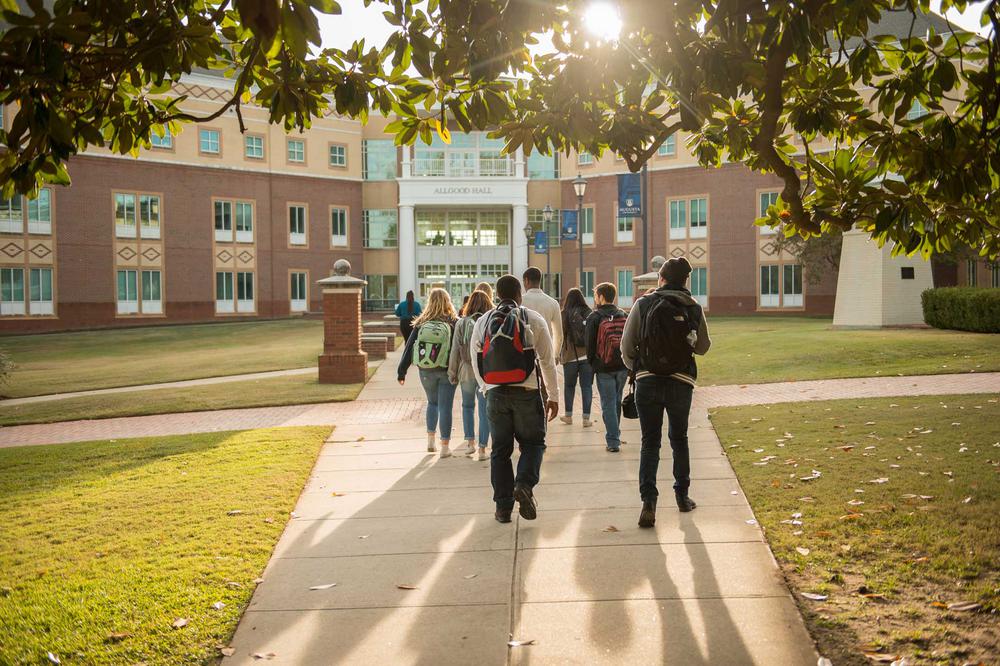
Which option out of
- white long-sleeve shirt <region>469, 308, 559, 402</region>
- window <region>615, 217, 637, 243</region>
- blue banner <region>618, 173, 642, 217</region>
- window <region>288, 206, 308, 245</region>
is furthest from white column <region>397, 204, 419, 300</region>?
white long-sleeve shirt <region>469, 308, 559, 402</region>

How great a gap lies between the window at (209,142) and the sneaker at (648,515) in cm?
Answer: 4246

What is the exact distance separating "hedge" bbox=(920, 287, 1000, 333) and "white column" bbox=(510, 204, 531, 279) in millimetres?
26994

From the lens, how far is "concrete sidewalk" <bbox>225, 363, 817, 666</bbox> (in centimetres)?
414

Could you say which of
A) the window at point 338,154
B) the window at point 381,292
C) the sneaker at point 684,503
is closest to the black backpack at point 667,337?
the sneaker at point 684,503

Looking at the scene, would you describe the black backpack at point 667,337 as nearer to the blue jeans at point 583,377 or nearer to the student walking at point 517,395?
the student walking at point 517,395

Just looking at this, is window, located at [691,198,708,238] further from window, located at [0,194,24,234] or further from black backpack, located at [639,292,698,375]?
black backpack, located at [639,292,698,375]

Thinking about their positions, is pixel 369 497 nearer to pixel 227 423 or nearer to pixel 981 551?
pixel 981 551

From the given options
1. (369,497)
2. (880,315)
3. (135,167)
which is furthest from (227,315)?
(369,497)

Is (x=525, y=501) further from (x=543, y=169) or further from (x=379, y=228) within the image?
(x=543, y=169)

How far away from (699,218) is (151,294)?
28407mm

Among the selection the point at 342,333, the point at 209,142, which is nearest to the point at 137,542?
the point at 342,333

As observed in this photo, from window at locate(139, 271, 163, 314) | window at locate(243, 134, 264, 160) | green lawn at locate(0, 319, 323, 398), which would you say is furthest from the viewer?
window at locate(243, 134, 264, 160)

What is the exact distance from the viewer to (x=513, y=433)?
6566 mm

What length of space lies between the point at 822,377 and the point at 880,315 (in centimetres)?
1064
